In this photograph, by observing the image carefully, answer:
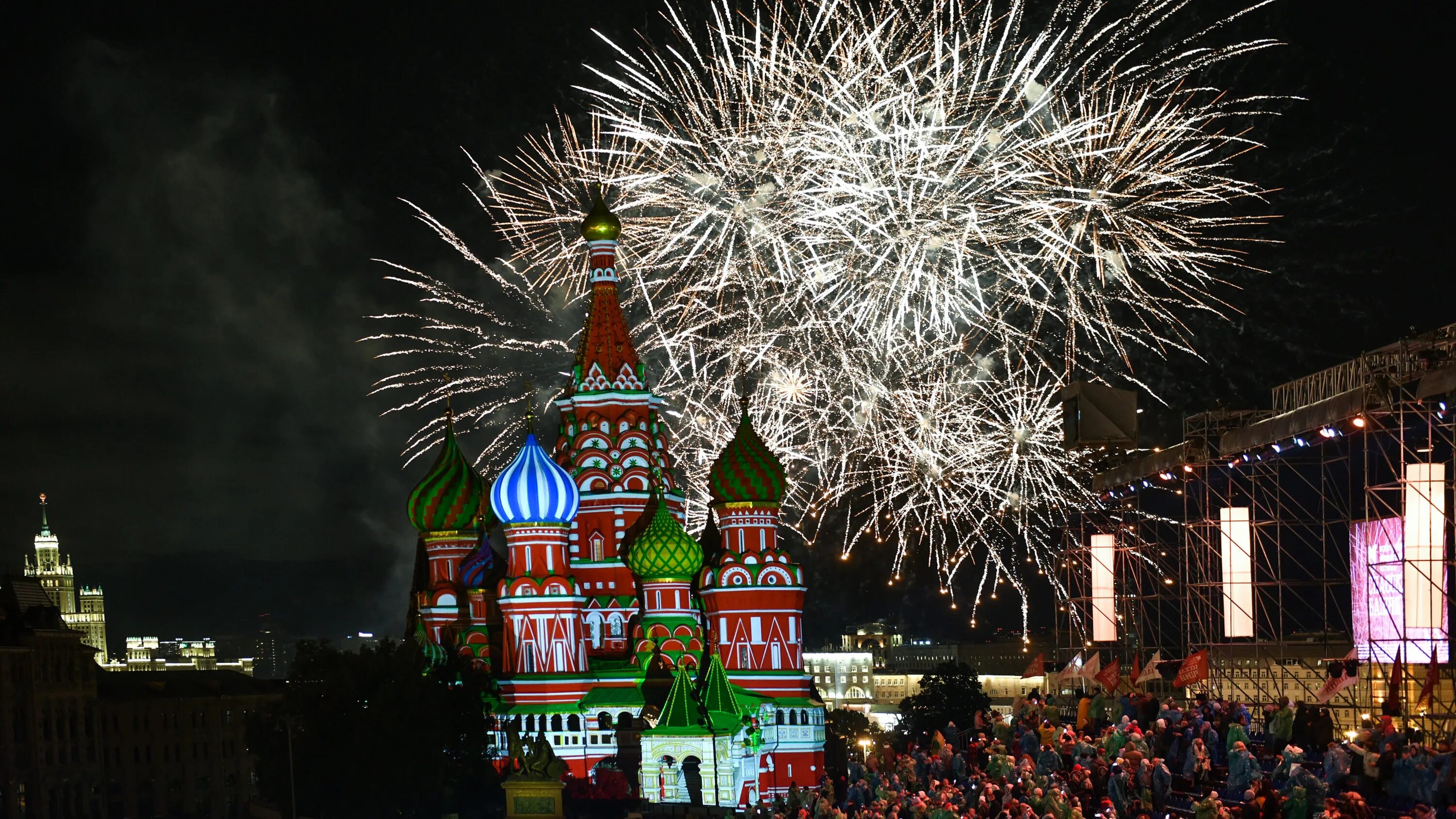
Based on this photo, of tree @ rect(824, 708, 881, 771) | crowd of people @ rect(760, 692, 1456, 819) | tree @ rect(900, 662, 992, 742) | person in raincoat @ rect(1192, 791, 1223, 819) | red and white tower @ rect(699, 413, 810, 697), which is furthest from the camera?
tree @ rect(900, 662, 992, 742)

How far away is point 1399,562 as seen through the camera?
100 feet

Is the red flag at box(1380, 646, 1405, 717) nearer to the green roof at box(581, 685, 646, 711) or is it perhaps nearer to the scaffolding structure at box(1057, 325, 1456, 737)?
the scaffolding structure at box(1057, 325, 1456, 737)

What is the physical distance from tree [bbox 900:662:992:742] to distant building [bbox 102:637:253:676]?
7597 centimetres

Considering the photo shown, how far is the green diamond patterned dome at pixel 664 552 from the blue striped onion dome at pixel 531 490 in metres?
2.58

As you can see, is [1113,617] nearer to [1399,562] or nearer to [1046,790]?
[1399,562]

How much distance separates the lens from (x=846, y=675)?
13275cm

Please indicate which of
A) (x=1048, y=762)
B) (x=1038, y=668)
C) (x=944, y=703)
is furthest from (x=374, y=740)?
(x=944, y=703)

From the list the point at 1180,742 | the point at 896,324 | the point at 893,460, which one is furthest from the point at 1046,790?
the point at 893,460

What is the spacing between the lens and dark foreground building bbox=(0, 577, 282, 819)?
64.2 meters

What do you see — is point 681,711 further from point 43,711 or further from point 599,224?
point 43,711

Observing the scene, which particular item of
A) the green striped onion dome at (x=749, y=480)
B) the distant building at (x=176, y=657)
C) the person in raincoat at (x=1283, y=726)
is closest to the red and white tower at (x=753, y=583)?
the green striped onion dome at (x=749, y=480)

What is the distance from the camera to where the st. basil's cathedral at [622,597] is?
2010 inches

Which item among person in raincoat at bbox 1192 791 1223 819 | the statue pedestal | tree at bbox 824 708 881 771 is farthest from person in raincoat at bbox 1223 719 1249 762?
tree at bbox 824 708 881 771

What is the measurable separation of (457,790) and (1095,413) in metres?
18.6
